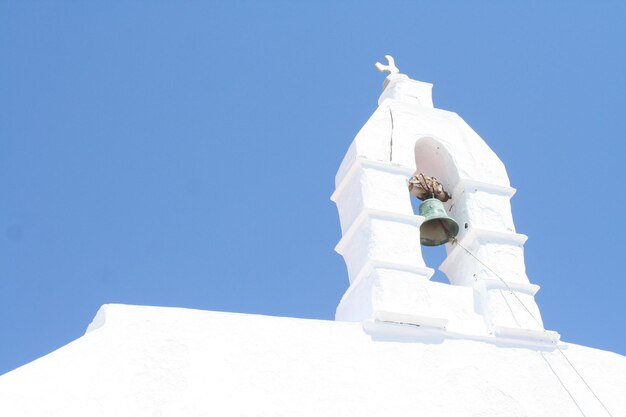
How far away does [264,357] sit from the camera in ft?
20.4

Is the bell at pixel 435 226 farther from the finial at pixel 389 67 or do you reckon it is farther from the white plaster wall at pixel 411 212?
the finial at pixel 389 67

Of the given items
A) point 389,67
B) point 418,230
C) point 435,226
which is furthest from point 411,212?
point 389,67

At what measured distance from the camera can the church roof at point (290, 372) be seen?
5.64m

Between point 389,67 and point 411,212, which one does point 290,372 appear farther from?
point 389,67

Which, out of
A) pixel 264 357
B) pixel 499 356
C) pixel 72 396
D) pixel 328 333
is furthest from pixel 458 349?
pixel 72 396

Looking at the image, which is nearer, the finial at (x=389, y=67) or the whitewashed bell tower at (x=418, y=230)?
the whitewashed bell tower at (x=418, y=230)

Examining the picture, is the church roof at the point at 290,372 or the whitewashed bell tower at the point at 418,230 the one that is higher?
the whitewashed bell tower at the point at 418,230

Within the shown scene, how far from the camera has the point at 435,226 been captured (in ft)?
25.8

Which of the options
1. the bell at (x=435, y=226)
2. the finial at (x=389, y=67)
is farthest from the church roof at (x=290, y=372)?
the finial at (x=389, y=67)

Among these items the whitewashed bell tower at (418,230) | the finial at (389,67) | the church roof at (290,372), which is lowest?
the church roof at (290,372)

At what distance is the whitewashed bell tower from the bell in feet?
0.25

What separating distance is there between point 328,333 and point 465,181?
200 centimetres

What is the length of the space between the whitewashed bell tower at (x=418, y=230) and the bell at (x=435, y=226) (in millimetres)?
75

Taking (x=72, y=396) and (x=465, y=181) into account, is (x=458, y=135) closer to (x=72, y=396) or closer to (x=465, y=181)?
(x=465, y=181)
